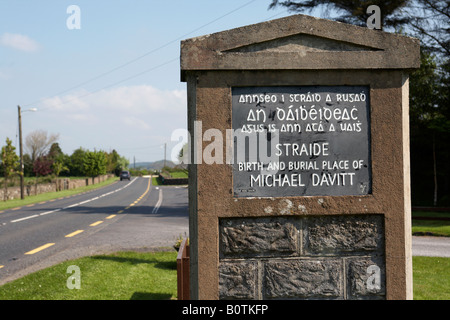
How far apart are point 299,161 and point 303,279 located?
0.94 m

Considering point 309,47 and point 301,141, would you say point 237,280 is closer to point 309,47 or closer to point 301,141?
point 301,141

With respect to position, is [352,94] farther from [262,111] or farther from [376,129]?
[262,111]

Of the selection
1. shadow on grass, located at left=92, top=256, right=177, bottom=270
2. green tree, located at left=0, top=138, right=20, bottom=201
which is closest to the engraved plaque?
shadow on grass, located at left=92, top=256, right=177, bottom=270

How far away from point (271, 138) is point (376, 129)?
855 mm

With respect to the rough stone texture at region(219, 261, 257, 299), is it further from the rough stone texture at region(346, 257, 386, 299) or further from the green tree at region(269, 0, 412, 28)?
the green tree at region(269, 0, 412, 28)

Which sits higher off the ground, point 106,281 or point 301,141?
point 301,141

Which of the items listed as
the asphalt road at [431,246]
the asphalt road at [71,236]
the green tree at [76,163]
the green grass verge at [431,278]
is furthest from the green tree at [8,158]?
the green tree at [76,163]

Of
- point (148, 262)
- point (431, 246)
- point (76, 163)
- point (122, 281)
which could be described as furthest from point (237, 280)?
point (76, 163)

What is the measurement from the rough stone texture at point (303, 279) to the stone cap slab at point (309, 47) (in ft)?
5.16

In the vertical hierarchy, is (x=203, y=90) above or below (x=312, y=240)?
above

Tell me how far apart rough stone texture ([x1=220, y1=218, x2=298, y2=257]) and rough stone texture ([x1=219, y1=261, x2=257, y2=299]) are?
9 cm

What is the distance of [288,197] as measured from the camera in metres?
3.34

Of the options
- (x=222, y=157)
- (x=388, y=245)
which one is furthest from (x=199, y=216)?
(x=388, y=245)

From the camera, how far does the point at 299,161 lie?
342 cm
